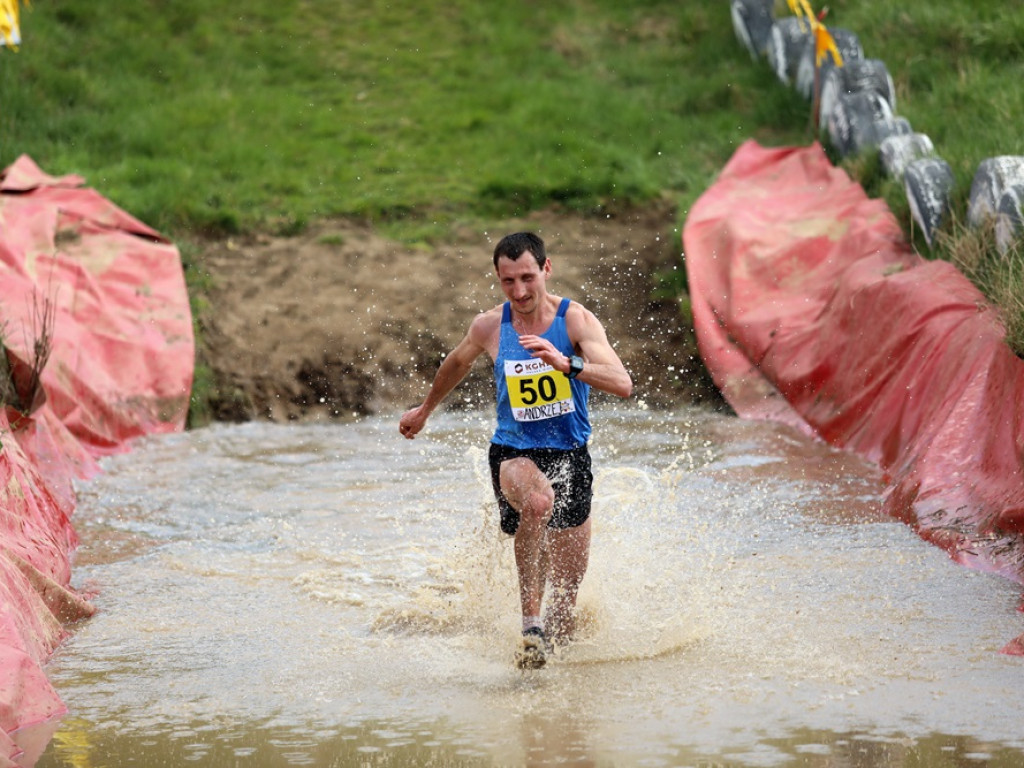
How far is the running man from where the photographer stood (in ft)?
20.7

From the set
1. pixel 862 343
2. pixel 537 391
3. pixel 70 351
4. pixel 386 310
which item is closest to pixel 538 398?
pixel 537 391

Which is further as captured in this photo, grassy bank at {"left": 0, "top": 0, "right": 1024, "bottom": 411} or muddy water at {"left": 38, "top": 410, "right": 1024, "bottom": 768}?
grassy bank at {"left": 0, "top": 0, "right": 1024, "bottom": 411}

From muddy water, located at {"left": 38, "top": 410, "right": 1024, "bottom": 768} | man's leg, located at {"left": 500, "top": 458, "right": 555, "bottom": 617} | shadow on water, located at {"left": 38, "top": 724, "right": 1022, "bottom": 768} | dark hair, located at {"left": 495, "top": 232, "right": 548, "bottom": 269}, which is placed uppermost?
dark hair, located at {"left": 495, "top": 232, "right": 548, "bottom": 269}

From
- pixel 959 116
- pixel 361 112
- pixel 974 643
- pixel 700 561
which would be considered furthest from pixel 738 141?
pixel 974 643

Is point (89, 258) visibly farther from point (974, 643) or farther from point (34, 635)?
point (974, 643)

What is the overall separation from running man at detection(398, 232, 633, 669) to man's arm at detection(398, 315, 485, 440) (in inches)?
0.9

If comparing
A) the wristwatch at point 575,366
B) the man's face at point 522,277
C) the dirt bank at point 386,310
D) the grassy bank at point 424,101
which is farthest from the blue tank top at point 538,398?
the grassy bank at point 424,101

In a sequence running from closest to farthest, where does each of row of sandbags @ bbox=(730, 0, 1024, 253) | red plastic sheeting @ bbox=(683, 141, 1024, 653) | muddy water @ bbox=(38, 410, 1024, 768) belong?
1. muddy water @ bbox=(38, 410, 1024, 768)
2. red plastic sheeting @ bbox=(683, 141, 1024, 653)
3. row of sandbags @ bbox=(730, 0, 1024, 253)

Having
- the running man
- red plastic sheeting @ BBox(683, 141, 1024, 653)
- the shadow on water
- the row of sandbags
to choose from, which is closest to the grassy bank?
the row of sandbags

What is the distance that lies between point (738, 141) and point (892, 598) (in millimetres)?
9054

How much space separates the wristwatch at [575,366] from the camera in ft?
19.7

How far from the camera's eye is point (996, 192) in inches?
395

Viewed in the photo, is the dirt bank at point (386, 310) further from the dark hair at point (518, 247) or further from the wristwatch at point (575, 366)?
the wristwatch at point (575, 366)

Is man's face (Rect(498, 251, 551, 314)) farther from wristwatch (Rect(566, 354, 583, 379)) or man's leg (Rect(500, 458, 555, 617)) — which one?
man's leg (Rect(500, 458, 555, 617))
